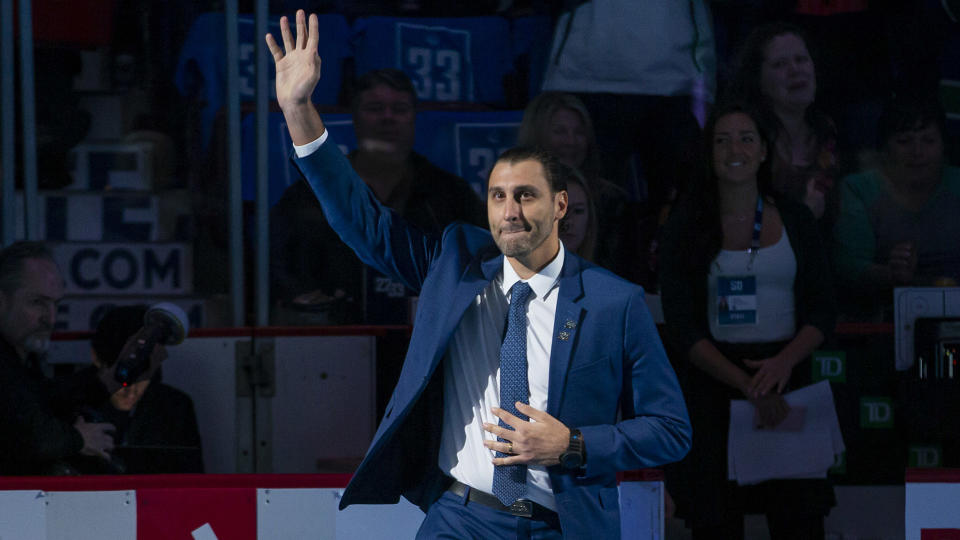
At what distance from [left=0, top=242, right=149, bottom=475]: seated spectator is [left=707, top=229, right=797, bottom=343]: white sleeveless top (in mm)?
2210

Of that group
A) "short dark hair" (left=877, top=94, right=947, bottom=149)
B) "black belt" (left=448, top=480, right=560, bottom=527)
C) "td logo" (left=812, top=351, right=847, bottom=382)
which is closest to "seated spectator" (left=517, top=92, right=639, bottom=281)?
"td logo" (left=812, top=351, right=847, bottom=382)

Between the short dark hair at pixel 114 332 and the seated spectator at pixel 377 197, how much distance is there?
0.99 m

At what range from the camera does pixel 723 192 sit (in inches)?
194

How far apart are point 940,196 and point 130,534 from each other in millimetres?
3967

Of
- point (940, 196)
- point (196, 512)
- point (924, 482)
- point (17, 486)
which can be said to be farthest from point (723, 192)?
point (17, 486)

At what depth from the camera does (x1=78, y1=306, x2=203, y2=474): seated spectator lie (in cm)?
472

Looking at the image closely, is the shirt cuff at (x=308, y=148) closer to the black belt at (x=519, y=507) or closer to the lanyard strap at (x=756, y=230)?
the black belt at (x=519, y=507)

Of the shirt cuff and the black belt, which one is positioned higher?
the shirt cuff

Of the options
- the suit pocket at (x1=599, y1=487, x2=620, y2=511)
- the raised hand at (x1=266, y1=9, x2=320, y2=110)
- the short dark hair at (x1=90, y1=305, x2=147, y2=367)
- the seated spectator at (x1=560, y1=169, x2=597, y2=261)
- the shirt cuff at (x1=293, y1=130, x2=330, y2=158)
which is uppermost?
the raised hand at (x1=266, y1=9, x2=320, y2=110)

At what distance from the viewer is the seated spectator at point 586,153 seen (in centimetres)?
565

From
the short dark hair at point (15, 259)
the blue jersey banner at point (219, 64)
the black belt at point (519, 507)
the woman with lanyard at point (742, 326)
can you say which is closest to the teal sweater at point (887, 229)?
the woman with lanyard at point (742, 326)

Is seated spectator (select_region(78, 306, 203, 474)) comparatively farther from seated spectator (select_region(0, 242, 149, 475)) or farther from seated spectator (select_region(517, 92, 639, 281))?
seated spectator (select_region(517, 92, 639, 281))

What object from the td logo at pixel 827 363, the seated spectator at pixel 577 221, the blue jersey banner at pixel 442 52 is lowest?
the td logo at pixel 827 363

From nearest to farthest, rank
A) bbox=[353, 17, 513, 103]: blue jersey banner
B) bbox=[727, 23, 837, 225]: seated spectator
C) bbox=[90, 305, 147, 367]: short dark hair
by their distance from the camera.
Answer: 1. bbox=[90, 305, 147, 367]: short dark hair
2. bbox=[727, 23, 837, 225]: seated spectator
3. bbox=[353, 17, 513, 103]: blue jersey banner
